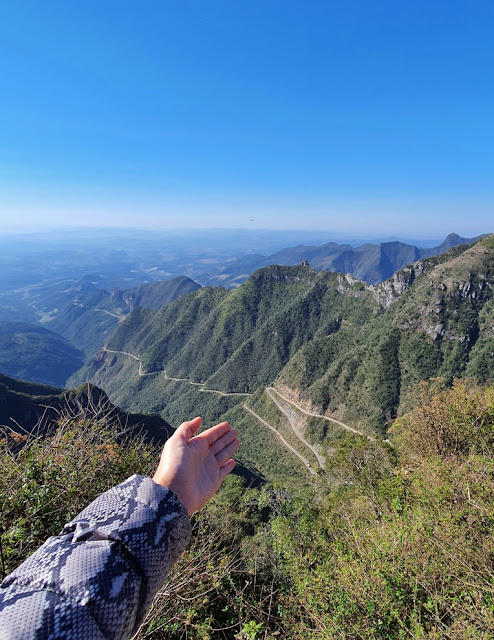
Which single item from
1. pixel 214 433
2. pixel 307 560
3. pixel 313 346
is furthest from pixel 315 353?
pixel 214 433

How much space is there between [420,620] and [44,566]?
24.0 feet

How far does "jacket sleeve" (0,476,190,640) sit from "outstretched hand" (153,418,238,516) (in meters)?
0.50

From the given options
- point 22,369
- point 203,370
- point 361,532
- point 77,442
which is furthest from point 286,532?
point 22,369

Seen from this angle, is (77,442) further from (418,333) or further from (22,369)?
(22,369)

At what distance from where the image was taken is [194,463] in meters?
3.04

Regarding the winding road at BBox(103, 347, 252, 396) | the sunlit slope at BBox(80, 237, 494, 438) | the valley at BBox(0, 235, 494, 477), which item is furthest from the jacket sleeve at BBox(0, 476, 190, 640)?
the winding road at BBox(103, 347, 252, 396)

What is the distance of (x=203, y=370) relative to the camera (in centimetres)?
12350

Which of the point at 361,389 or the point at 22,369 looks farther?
the point at 22,369

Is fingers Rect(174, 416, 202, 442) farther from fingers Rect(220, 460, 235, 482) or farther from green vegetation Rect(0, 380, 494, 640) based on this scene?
green vegetation Rect(0, 380, 494, 640)

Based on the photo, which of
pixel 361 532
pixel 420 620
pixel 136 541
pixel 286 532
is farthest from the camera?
pixel 286 532

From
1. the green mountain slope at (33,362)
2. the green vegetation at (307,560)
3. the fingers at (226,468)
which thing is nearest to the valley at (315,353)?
the green vegetation at (307,560)

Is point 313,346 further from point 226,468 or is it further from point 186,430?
point 186,430

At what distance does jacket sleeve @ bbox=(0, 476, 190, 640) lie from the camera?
4.37 ft

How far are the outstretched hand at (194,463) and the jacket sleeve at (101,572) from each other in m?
0.50
